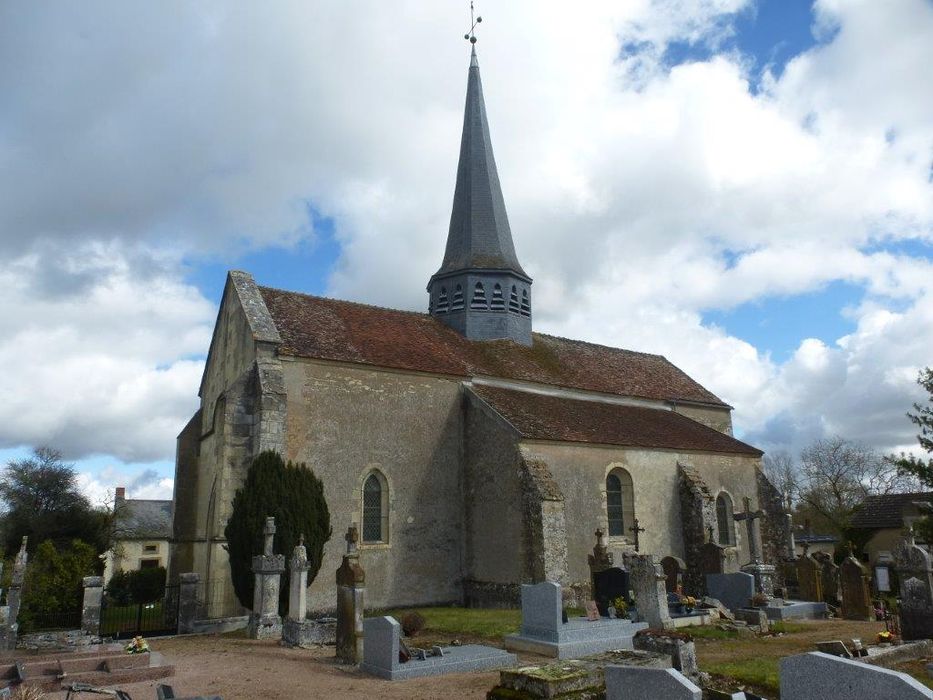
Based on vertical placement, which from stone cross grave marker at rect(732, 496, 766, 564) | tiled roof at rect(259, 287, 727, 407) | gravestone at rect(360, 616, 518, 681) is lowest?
gravestone at rect(360, 616, 518, 681)

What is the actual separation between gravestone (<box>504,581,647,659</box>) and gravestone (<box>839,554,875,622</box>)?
7.17m

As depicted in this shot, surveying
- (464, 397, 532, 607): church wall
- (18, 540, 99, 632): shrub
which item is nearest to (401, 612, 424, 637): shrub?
(464, 397, 532, 607): church wall

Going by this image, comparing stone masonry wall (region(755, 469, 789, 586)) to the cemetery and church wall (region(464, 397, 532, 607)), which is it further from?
church wall (region(464, 397, 532, 607))

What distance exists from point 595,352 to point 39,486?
2461cm

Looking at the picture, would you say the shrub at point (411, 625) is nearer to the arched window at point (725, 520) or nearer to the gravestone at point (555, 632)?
the gravestone at point (555, 632)

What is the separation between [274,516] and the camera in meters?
15.2

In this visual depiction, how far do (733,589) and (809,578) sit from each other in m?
3.31

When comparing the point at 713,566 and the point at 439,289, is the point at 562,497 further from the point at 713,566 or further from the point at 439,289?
the point at 439,289

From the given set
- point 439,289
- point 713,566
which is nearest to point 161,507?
point 439,289

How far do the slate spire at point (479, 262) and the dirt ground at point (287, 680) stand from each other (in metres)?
14.8

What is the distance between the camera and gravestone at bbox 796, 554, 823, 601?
17.8 m

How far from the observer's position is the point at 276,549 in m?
15.5

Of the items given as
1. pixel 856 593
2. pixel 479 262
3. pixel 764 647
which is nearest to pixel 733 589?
pixel 856 593

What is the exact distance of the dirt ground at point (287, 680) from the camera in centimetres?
893
